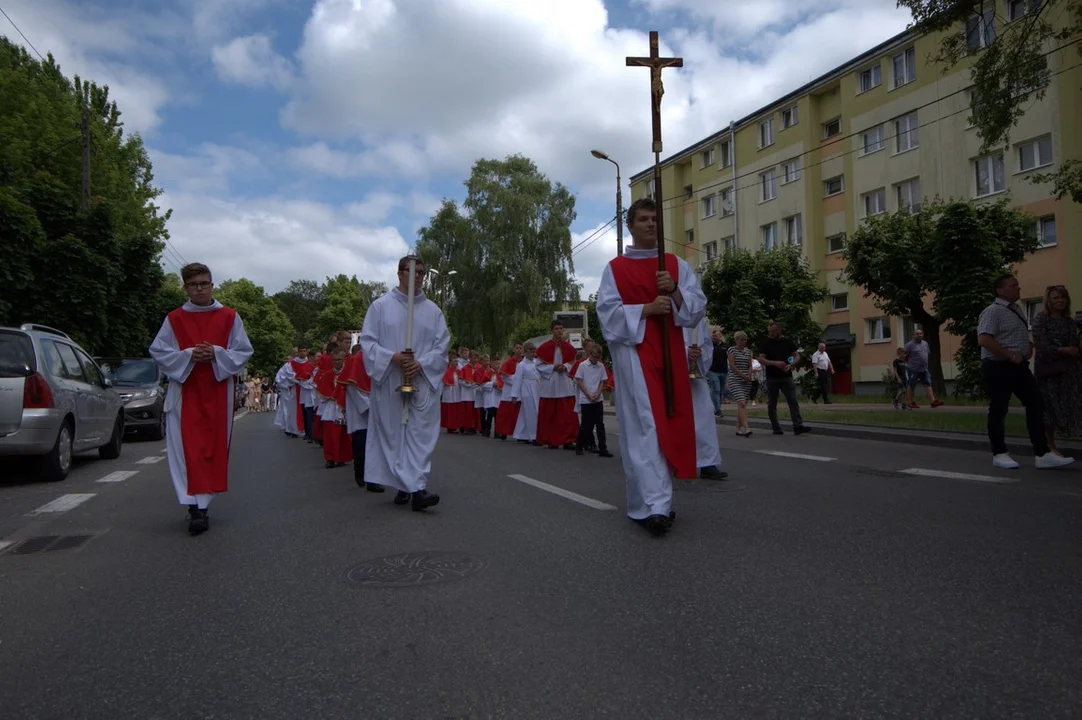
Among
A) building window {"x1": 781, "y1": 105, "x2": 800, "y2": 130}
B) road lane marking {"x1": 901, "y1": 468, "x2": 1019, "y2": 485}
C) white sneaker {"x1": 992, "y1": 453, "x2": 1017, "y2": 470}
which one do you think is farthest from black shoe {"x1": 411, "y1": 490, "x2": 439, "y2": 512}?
building window {"x1": 781, "y1": 105, "x2": 800, "y2": 130}

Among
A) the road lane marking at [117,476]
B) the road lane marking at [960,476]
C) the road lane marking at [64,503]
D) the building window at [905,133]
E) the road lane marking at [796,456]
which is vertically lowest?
the road lane marking at [960,476]

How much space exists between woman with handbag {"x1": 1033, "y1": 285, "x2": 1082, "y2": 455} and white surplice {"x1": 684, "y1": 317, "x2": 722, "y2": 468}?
3776 mm

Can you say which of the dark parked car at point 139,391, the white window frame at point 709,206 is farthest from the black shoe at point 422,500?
the white window frame at point 709,206

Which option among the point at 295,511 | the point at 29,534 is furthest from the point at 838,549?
the point at 29,534

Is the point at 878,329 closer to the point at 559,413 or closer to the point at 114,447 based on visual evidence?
the point at 559,413

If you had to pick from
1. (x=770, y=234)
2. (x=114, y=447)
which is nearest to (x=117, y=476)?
(x=114, y=447)

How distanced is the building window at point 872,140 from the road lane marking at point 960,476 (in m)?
30.0

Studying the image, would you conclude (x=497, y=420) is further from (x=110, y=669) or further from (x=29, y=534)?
(x=110, y=669)

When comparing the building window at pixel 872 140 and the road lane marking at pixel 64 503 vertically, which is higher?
the building window at pixel 872 140

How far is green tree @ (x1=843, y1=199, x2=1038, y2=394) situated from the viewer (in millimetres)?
23750

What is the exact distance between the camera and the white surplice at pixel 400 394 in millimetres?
7133

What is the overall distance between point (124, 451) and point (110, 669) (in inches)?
507

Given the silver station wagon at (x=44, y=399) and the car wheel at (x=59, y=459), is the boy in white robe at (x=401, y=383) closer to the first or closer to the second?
the silver station wagon at (x=44, y=399)

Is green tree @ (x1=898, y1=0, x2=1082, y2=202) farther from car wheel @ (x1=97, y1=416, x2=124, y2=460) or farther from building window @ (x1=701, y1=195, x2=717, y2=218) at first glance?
building window @ (x1=701, y1=195, x2=717, y2=218)
